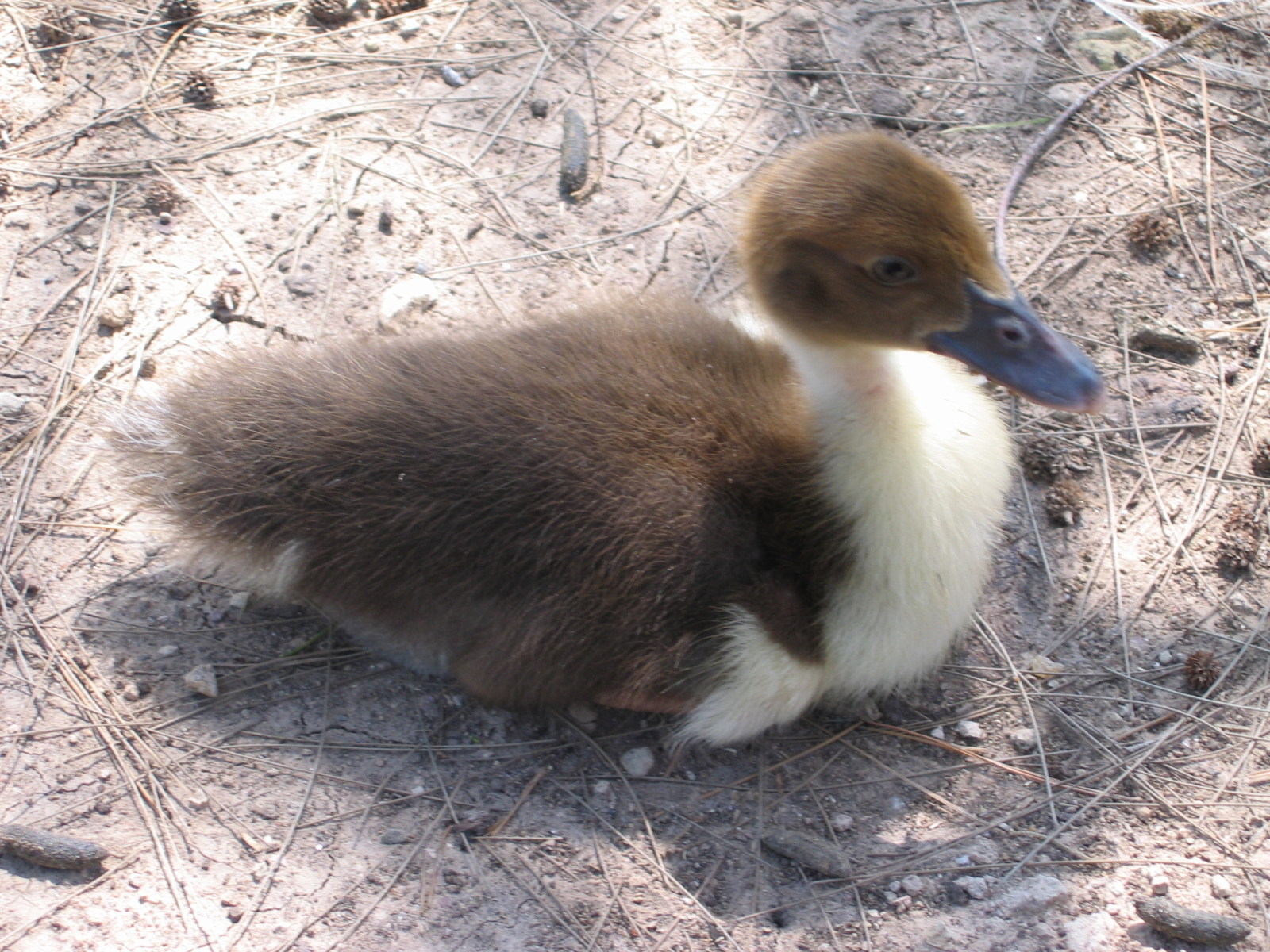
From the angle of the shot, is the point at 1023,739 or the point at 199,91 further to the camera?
the point at 199,91

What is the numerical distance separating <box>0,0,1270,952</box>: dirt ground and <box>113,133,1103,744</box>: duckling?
26 cm

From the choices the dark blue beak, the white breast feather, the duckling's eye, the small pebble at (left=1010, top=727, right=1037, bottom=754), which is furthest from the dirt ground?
the duckling's eye

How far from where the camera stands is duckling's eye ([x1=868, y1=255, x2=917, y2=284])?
7.42 ft

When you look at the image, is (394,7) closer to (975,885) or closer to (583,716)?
(583,716)

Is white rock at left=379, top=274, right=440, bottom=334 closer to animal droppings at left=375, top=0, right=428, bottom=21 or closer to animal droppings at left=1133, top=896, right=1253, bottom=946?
animal droppings at left=375, top=0, right=428, bottom=21

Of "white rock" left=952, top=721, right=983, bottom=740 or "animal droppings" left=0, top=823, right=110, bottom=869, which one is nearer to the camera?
"animal droppings" left=0, top=823, right=110, bottom=869

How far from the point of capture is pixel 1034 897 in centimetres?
227

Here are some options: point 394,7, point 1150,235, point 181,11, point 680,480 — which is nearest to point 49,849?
point 680,480

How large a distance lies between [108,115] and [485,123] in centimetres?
129

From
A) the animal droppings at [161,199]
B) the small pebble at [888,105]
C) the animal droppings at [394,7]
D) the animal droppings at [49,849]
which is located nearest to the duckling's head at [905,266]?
the small pebble at [888,105]

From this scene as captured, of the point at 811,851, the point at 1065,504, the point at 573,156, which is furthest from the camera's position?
the point at 573,156

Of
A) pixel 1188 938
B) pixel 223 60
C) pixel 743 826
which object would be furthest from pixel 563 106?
pixel 1188 938

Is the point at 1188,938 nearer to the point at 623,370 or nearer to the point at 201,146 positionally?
the point at 623,370

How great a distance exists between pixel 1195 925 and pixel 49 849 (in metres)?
2.35
